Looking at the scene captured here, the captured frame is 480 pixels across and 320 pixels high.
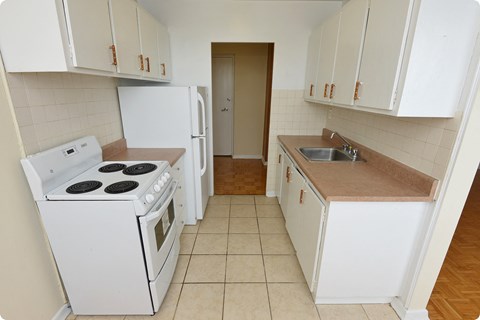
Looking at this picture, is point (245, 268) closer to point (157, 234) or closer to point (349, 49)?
point (157, 234)

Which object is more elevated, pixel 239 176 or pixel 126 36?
pixel 126 36

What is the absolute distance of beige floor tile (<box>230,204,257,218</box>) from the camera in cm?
289

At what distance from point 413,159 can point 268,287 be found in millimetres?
1381

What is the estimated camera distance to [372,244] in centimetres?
151

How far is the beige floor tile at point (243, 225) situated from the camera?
Answer: 2.59 metres

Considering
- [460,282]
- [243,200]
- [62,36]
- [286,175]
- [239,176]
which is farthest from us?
[239,176]

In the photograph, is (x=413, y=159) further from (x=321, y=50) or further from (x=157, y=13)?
(x=157, y=13)

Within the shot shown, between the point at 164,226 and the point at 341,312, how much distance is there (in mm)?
1363

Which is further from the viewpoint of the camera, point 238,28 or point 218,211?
point 218,211

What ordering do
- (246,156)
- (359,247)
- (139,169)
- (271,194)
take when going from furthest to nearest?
(246,156)
(271,194)
(139,169)
(359,247)

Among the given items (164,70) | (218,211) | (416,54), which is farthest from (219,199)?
(416,54)

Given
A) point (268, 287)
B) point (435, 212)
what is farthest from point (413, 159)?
point (268, 287)

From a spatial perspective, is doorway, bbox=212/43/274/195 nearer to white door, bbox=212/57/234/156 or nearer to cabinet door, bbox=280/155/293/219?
white door, bbox=212/57/234/156

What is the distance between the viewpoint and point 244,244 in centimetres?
236
